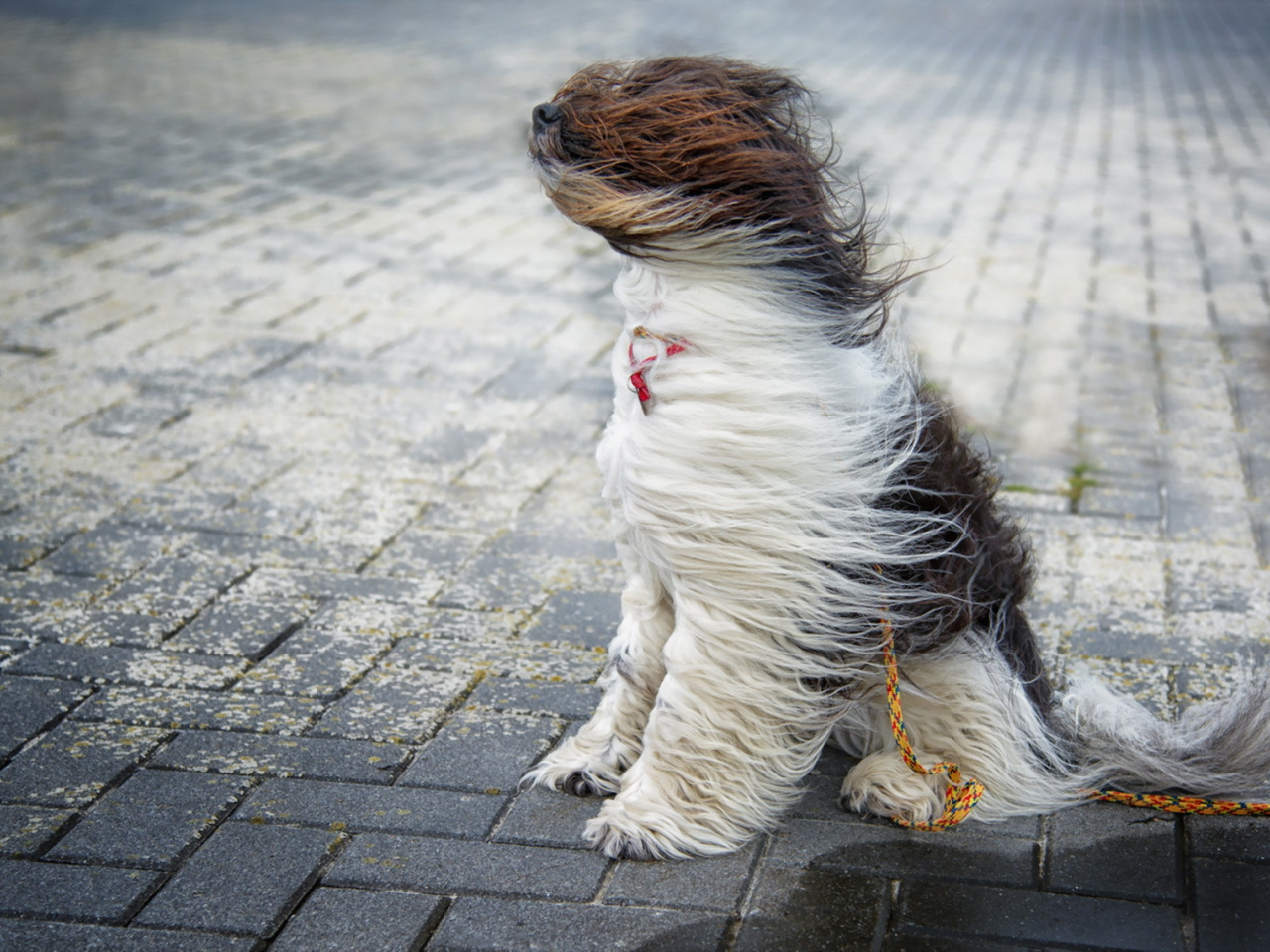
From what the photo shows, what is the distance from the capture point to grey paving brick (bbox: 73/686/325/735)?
9.68 feet

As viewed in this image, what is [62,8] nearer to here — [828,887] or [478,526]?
[478,526]

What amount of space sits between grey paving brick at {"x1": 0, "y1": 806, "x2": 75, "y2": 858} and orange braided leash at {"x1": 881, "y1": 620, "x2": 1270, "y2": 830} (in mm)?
1622

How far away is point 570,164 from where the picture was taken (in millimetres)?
2041

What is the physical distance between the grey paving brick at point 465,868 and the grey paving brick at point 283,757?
0.26 m

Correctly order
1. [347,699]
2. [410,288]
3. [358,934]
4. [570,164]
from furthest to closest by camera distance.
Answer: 1. [410,288]
2. [347,699]
3. [358,934]
4. [570,164]

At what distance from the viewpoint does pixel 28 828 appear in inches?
101

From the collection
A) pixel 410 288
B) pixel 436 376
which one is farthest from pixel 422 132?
pixel 436 376

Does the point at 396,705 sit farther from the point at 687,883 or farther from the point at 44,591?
the point at 44,591

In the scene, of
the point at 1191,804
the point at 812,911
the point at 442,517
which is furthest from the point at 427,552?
the point at 1191,804

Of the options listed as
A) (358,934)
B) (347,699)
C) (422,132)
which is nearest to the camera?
(358,934)

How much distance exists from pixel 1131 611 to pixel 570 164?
2.24 meters

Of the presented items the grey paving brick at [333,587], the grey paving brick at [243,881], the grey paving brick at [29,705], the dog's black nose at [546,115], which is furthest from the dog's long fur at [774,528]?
the grey paving brick at [29,705]

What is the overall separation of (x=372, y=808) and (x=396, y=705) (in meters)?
0.44

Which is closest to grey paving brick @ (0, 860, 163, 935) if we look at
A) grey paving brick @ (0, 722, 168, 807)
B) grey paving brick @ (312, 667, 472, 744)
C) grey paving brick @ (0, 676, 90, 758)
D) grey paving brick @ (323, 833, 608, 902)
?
grey paving brick @ (0, 722, 168, 807)
